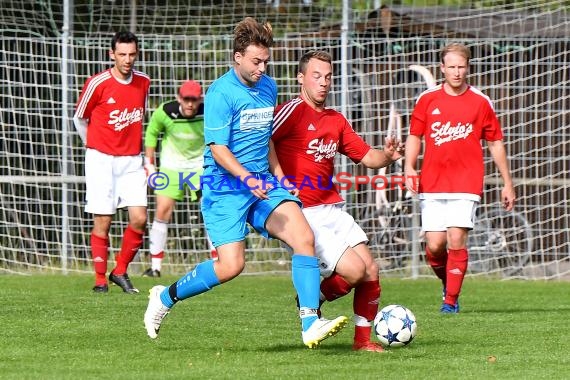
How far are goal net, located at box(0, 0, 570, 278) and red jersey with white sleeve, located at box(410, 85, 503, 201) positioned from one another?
402 cm

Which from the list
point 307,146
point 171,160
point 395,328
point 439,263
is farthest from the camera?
point 171,160

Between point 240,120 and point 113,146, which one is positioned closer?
point 240,120

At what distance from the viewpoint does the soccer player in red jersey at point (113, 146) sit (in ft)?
34.1

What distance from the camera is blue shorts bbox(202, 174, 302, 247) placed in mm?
6672

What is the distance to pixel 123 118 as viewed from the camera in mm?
Result: 10461

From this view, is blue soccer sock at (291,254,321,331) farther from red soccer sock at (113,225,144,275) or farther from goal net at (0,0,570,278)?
goal net at (0,0,570,278)

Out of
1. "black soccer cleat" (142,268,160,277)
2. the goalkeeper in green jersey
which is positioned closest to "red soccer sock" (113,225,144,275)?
the goalkeeper in green jersey

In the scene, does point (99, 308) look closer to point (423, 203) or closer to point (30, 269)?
point (423, 203)

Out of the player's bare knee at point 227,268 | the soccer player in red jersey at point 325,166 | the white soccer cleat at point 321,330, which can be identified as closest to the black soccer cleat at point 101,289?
the soccer player in red jersey at point 325,166

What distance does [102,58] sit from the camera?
13953mm

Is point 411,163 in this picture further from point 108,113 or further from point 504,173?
point 108,113

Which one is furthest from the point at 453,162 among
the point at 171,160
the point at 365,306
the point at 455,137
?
the point at 171,160

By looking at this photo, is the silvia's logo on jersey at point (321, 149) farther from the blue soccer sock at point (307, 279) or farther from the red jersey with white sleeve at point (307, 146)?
the blue soccer sock at point (307, 279)

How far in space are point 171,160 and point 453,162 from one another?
4333 millimetres
